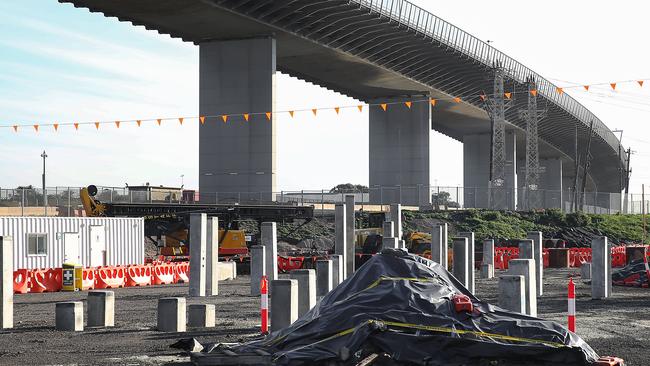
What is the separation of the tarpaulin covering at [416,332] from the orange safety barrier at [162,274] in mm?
23209

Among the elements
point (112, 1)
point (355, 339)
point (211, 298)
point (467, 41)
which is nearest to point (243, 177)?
point (112, 1)

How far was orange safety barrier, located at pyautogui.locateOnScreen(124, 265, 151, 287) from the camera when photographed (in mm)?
34562

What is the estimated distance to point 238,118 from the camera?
208 feet

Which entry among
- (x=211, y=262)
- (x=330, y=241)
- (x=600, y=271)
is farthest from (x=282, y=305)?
(x=330, y=241)

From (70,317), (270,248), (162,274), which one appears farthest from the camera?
(162,274)

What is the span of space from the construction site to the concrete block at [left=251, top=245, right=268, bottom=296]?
0.07 m

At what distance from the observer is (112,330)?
18.6 meters

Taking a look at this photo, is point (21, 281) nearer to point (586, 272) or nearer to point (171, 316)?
point (171, 316)

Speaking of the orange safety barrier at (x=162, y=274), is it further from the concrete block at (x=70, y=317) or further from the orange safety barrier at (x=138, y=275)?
the concrete block at (x=70, y=317)

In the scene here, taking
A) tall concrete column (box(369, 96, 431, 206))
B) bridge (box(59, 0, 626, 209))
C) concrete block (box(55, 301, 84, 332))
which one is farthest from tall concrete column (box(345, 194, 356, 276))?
tall concrete column (box(369, 96, 431, 206))

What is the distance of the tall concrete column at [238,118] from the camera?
6256 cm

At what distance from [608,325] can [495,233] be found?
46927mm

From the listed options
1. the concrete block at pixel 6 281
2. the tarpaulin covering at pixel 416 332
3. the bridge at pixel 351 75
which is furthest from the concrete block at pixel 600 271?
the bridge at pixel 351 75

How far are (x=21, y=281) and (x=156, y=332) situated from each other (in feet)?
47.6
